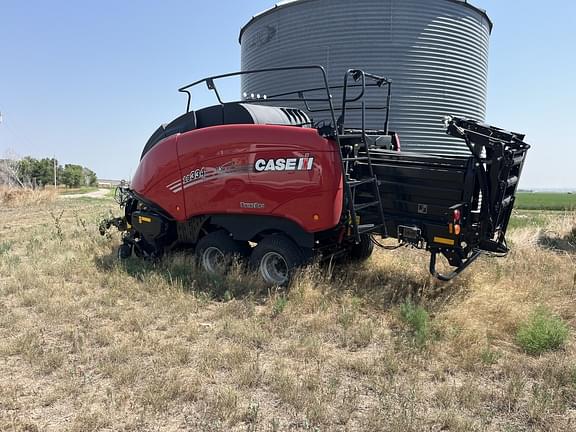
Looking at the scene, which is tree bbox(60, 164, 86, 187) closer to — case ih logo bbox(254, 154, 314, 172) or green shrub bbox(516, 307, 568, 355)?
case ih logo bbox(254, 154, 314, 172)

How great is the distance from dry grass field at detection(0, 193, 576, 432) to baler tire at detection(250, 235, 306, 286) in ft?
0.73

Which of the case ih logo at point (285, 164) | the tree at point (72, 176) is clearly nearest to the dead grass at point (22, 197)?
the case ih logo at point (285, 164)

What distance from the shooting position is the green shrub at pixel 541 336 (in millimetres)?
3971

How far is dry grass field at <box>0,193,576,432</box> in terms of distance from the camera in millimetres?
3002

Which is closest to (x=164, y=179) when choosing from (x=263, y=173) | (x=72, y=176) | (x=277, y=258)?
(x=263, y=173)

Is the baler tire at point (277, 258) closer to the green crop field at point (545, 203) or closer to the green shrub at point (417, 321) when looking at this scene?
the green shrub at point (417, 321)

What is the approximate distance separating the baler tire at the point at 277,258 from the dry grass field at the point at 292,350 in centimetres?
22

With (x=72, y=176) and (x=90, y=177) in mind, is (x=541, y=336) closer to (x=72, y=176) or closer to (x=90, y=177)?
(x=72, y=176)

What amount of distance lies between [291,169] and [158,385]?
299cm

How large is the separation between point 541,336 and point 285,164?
10.5 feet

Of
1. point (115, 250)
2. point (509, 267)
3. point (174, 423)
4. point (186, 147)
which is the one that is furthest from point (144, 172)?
point (509, 267)

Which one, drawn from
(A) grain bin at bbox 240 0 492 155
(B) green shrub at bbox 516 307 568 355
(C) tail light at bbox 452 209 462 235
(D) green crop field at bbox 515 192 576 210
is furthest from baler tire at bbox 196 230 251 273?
(D) green crop field at bbox 515 192 576 210

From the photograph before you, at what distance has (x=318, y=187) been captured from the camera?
5.31 m

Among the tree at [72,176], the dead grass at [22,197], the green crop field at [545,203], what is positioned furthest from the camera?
the tree at [72,176]
